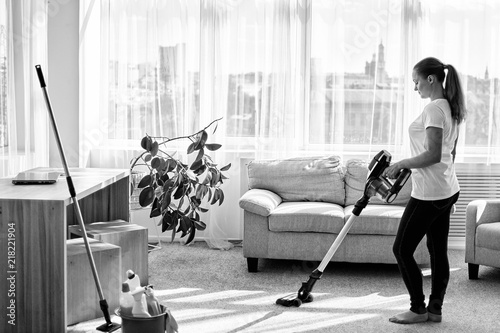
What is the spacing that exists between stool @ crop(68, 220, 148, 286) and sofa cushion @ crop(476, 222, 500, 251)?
2.17 metres

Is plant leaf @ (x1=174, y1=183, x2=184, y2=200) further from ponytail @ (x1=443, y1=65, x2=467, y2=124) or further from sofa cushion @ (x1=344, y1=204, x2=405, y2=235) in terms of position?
ponytail @ (x1=443, y1=65, x2=467, y2=124)

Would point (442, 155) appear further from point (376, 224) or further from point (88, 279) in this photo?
point (88, 279)

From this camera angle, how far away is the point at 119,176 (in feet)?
14.5

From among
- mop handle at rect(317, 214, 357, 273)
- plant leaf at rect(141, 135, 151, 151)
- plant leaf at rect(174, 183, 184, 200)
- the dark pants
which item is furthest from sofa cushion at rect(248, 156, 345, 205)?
the dark pants

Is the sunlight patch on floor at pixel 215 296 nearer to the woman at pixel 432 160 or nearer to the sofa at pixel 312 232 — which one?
the sofa at pixel 312 232

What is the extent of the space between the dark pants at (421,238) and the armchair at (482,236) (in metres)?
1.05

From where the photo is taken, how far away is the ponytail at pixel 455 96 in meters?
3.69

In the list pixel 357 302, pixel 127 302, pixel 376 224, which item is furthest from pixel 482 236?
pixel 127 302

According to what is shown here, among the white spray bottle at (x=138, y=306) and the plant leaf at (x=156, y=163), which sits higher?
the plant leaf at (x=156, y=163)

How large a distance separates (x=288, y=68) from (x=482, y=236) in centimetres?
204

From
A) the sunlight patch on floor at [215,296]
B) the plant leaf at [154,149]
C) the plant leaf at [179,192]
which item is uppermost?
the plant leaf at [154,149]

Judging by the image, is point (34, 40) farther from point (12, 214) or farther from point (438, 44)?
point (438, 44)

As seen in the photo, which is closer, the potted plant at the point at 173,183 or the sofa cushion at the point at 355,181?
the potted plant at the point at 173,183

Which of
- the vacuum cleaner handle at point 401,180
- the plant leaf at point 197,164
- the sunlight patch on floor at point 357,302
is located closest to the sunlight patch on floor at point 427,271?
the sunlight patch on floor at point 357,302
